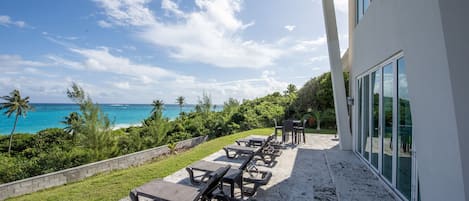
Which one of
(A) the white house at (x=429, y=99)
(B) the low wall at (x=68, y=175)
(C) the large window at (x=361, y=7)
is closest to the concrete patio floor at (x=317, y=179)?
(A) the white house at (x=429, y=99)

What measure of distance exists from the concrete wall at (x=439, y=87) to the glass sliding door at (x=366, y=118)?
3.75 metres

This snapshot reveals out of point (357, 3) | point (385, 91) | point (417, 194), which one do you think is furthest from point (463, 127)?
point (357, 3)

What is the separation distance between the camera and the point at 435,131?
6.25ft

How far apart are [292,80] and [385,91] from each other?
22.0m

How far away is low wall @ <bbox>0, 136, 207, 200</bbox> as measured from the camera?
19.8 ft

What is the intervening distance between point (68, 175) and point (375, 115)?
9574 millimetres

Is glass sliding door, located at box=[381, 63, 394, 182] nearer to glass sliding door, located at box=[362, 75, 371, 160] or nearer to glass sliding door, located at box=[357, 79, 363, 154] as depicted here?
glass sliding door, located at box=[362, 75, 371, 160]

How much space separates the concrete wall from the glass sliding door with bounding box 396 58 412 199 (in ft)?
4.89

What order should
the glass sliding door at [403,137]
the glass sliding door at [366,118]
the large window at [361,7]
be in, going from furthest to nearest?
the large window at [361,7] < the glass sliding door at [366,118] < the glass sliding door at [403,137]

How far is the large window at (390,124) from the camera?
11.8ft

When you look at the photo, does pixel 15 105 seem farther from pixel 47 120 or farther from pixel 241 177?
pixel 47 120

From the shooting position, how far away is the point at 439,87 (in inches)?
68.2

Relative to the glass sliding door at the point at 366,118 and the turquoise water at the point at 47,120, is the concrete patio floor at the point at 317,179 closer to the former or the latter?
the glass sliding door at the point at 366,118

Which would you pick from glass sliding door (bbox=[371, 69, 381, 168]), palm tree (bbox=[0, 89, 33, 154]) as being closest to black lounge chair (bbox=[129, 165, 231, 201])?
glass sliding door (bbox=[371, 69, 381, 168])
